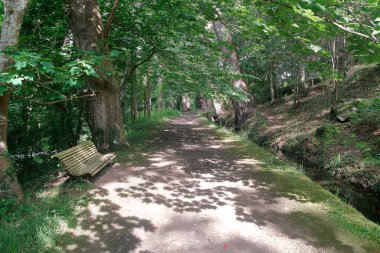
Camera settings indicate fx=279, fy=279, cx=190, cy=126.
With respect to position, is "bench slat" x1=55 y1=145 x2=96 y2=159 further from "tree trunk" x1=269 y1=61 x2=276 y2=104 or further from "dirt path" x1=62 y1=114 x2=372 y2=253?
"tree trunk" x1=269 y1=61 x2=276 y2=104

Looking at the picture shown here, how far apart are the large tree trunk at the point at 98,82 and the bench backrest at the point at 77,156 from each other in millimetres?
1669

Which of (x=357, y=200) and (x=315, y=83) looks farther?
(x=315, y=83)

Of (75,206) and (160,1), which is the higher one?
(160,1)

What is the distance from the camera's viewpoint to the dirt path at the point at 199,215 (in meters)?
3.72

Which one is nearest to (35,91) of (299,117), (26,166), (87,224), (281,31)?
(26,166)

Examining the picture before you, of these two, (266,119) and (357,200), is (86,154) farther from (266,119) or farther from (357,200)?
(266,119)

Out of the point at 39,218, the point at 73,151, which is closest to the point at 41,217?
the point at 39,218

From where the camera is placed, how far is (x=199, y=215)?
457cm

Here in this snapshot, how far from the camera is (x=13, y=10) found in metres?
4.70

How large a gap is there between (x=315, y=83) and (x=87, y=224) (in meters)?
18.4

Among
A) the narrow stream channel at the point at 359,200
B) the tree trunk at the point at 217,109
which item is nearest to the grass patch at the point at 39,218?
the narrow stream channel at the point at 359,200

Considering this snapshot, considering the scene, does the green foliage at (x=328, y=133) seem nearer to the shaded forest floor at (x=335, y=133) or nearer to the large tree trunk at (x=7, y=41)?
the shaded forest floor at (x=335, y=133)

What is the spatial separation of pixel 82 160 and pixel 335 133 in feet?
28.5

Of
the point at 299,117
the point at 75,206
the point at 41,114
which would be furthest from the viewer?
the point at 299,117
